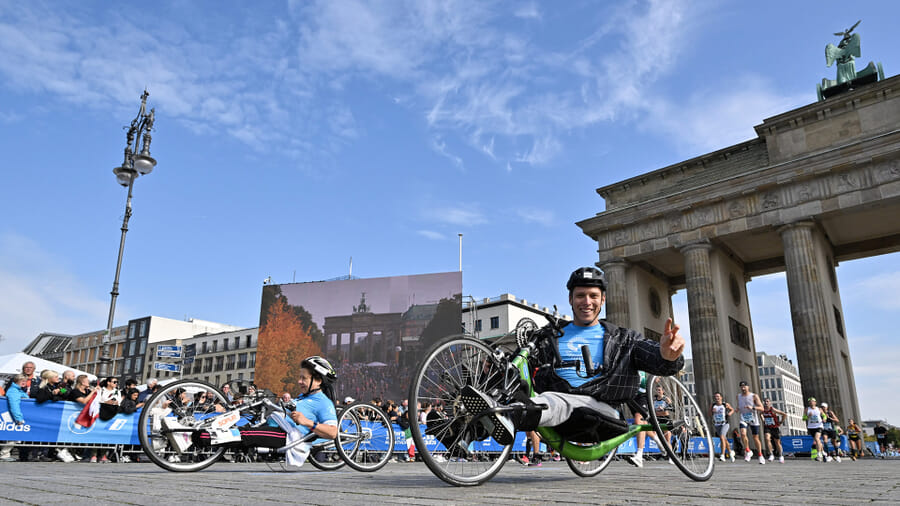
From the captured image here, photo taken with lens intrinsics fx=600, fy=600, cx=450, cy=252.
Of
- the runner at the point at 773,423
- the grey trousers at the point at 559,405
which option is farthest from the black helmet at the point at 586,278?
the runner at the point at 773,423

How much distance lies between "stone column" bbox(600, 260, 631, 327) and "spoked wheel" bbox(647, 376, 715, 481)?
27.9m

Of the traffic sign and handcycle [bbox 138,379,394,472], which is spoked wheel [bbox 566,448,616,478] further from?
the traffic sign

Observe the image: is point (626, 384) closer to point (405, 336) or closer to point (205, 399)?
point (205, 399)

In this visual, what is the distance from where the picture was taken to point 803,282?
27.5m

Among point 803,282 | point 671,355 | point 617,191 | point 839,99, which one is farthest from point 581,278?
point 617,191

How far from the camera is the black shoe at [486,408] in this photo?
161 inches

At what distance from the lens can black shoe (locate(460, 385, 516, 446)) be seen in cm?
410

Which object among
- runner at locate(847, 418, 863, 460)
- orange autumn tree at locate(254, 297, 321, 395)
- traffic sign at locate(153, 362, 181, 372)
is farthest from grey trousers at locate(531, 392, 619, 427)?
orange autumn tree at locate(254, 297, 321, 395)

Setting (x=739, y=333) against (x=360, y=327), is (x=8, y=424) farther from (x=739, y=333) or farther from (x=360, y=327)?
(x=360, y=327)

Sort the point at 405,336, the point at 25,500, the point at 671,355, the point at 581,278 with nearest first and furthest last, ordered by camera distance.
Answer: the point at 25,500, the point at 671,355, the point at 581,278, the point at 405,336

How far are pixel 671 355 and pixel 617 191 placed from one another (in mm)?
33640

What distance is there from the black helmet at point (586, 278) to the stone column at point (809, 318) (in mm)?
25927

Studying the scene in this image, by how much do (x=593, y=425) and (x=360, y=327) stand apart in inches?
1615

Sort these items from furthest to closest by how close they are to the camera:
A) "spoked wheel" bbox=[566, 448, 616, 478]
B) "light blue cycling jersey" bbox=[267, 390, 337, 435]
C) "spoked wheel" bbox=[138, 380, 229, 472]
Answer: "light blue cycling jersey" bbox=[267, 390, 337, 435]
"spoked wheel" bbox=[138, 380, 229, 472]
"spoked wheel" bbox=[566, 448, 616, 478]
